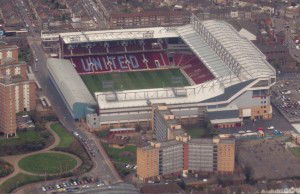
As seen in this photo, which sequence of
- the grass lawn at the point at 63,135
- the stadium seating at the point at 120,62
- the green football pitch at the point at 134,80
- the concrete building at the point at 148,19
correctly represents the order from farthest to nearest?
the concrete building at the point at 148,19 < the stadium seating at the point at 120,62 < the green football pitch at the point at 134,80 < the grass lawn at the point at 63,135

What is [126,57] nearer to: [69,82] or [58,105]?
[69,82]

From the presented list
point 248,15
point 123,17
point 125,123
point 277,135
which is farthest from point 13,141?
point 248,15

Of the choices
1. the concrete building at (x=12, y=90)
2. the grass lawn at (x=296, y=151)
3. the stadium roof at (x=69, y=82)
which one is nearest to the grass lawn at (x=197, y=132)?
the grass lawn at (x=296, y=151)

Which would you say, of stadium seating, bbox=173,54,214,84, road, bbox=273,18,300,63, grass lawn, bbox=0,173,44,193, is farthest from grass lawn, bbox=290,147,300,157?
road, bbox=273,18,300,63

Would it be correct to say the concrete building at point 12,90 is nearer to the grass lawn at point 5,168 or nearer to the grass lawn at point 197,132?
the grass lawn at point 5,168

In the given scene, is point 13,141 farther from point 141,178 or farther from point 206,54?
point 206,54
